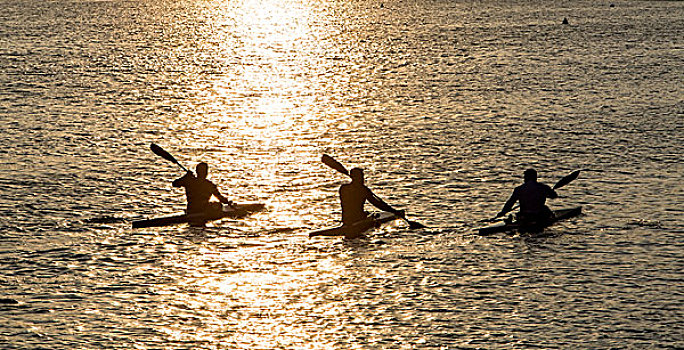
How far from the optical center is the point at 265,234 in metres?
27.4

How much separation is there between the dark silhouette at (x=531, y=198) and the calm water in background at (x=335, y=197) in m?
0.65

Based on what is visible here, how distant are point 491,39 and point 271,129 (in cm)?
3901

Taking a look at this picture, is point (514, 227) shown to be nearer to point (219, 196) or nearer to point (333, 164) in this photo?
point (333, 164)

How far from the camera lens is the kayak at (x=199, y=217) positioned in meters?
28.1

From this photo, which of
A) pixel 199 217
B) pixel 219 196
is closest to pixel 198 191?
pixel 219 196

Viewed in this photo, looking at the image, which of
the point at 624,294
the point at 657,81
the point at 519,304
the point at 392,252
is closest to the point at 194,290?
the point at 392,252

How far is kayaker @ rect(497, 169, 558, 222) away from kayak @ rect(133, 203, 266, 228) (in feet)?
22.2

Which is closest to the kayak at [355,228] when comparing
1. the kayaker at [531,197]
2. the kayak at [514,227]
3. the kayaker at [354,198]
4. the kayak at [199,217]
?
the kayaker at [354,198]

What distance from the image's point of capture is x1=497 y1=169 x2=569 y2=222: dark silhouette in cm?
2717

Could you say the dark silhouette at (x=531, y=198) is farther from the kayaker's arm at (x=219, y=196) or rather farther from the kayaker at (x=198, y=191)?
the kayaker at (x=198, y=191)

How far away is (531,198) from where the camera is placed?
27328 mm

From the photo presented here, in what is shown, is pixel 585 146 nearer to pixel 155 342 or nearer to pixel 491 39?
pixel 155 342

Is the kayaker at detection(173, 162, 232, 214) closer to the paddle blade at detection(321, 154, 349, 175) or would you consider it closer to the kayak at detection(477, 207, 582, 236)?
the paddle blade at detection(321, 154, 349, 175)

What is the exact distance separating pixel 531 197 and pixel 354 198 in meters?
4.34
